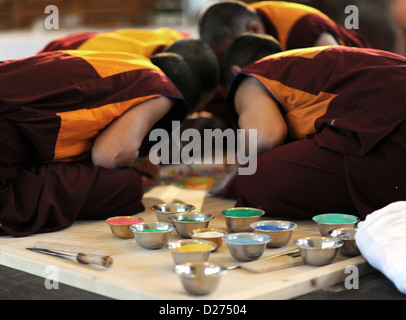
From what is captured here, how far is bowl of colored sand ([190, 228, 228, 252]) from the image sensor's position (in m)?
2.10

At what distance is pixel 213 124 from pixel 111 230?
1.94 metres

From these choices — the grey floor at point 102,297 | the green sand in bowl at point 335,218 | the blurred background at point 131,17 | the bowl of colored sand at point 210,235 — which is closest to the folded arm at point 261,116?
the green sand in bowl at point 335,218

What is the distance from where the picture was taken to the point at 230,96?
298cm

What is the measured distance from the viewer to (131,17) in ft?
20.1

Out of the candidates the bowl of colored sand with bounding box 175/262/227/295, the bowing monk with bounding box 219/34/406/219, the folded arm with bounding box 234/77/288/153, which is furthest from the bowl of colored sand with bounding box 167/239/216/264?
the folded arm with bounding box 234/77/288/153

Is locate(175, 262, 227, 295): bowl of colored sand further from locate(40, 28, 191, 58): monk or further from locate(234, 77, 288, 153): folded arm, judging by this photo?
locate(40, 28, 191, 58): monk

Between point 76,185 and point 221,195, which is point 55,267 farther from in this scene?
point 221,195

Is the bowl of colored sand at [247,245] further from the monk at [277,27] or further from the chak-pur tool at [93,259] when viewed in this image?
the monk at [277,27]

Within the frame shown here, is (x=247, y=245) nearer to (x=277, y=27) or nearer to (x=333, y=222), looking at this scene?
(x=333, y=222)

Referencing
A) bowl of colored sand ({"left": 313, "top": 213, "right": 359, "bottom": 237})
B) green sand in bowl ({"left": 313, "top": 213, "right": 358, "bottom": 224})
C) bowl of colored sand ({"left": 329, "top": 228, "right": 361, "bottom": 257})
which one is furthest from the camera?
green sand in bowl ({"left": 313, "top": 213, "right": 358, "bottom": 224})

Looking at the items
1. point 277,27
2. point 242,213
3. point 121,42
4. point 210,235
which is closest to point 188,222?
point 210,235

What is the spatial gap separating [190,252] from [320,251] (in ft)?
1.24

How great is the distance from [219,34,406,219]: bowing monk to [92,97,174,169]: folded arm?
1.31ft

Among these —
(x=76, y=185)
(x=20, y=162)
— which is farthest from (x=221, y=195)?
(x=20, y=162)
